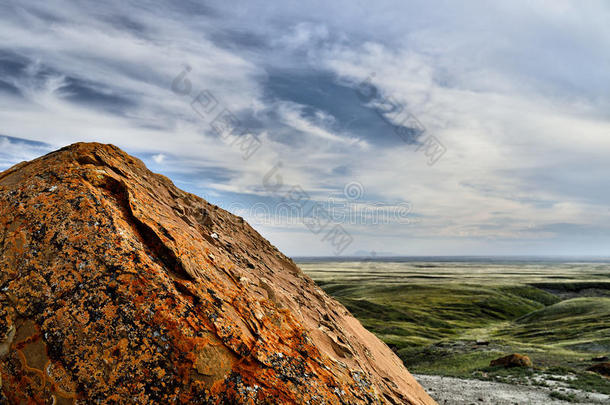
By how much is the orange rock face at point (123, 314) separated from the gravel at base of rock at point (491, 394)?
25.7 m

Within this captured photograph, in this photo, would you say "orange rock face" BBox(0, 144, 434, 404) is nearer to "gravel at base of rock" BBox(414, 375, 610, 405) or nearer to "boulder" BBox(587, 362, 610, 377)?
"gravel at base of rock" BBox(414, 375, 610, 405)

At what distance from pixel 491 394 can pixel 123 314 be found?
33.2 meters

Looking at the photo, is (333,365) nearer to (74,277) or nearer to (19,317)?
(74,277)

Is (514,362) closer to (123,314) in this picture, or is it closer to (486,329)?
(123,314)

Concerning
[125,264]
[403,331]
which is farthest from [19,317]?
[403,331]

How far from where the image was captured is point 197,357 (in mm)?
4840

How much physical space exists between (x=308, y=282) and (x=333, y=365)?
6.47 m

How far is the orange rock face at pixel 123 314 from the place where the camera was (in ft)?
14.9

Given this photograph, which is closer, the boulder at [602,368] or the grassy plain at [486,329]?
the boulder at [602,368]

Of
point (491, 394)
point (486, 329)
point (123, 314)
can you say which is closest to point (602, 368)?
point (491, 394)

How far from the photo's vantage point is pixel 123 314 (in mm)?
4840

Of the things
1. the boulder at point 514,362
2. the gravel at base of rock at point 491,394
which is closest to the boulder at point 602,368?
the boulder at point 514,362

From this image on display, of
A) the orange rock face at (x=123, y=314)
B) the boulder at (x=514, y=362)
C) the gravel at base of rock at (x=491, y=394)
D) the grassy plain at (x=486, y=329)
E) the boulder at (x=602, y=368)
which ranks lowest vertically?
the grassy plain at (x=486, y=329)

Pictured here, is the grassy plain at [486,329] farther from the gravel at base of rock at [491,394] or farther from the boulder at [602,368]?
the gravel at base of rock at [491,394]
